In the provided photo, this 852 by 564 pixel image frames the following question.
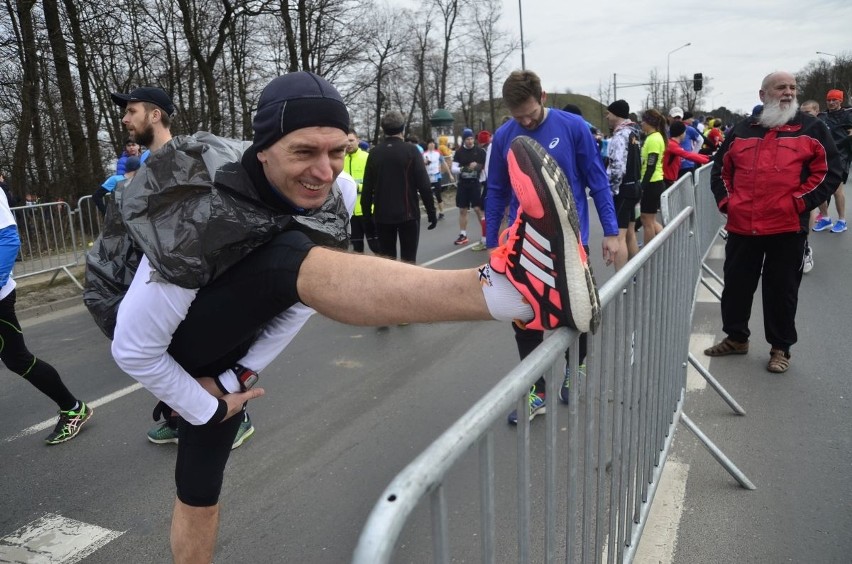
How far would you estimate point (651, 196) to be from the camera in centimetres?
851

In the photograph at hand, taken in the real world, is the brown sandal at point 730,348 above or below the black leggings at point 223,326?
below

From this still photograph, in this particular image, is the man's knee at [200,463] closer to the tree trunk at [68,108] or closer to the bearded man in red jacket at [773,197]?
the bearded man in red jacket at [773,197]

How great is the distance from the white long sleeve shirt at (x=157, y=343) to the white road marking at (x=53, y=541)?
5.15ft

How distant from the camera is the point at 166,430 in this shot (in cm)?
410

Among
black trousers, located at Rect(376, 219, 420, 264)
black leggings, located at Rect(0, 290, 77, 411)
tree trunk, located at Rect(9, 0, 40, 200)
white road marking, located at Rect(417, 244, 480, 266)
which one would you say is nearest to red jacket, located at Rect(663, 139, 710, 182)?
Result: white road marking, located at Rect(417, 244, 480, 266)

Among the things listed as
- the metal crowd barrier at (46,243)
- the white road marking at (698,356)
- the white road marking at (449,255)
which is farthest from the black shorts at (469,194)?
the white road marking at (698,356)

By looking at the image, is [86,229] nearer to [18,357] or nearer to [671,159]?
[18,357]

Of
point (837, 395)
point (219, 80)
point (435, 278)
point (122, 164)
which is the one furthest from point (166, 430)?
point (219, 80)

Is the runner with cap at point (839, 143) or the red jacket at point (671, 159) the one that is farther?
the runner with cap at point (839, 143)

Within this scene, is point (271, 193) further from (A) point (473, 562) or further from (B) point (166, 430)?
(B) point (166, 430)

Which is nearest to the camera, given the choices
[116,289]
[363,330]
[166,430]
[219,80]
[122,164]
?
[116,289]

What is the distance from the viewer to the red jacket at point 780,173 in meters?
4.39

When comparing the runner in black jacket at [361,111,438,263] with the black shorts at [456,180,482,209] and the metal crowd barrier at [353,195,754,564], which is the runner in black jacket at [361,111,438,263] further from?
the black shorts at [456,180,482,209]

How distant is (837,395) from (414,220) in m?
4.09
